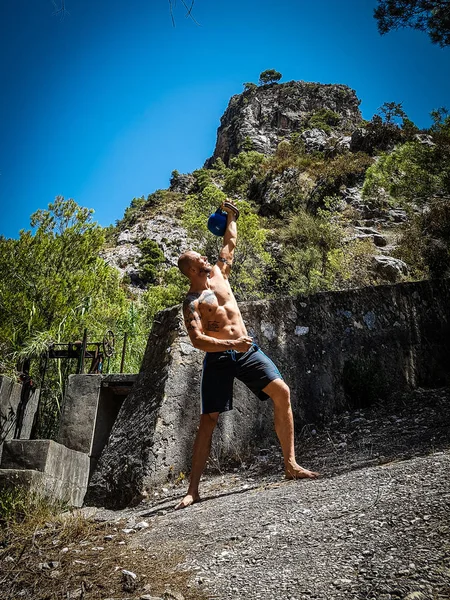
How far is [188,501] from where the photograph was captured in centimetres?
351

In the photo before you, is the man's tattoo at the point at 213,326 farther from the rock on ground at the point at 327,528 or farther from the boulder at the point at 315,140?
the boulder at the point at 315,140

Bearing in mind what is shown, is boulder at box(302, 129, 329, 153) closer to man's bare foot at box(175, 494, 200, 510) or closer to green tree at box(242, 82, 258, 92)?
green tree at box(242, 82, 258, 92)

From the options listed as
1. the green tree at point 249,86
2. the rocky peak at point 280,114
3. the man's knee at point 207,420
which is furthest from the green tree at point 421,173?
the green tree at point 249,86

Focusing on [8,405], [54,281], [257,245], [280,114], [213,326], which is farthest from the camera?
[280,114]

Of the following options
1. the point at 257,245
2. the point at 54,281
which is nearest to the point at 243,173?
the point at 257,245

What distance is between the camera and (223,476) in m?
4.34

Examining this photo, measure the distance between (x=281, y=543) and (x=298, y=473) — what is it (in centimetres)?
124

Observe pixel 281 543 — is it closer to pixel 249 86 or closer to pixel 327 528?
pixel 327 528

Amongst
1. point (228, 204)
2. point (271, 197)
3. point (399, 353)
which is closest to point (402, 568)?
point (228, 204)

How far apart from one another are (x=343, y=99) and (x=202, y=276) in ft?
206

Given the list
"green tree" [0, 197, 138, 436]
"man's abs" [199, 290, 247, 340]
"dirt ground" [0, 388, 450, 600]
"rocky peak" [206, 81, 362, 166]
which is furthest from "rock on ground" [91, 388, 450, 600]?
"rocky peak" [206, 81, 362, 166]

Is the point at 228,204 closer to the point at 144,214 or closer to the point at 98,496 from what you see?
the point at 98,496

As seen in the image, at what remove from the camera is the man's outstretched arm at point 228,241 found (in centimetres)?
412

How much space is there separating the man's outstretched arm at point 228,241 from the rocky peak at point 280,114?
164 ft
